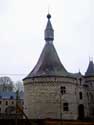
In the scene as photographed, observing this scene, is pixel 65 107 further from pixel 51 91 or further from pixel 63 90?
pixel 51 91

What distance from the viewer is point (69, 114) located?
5275cm

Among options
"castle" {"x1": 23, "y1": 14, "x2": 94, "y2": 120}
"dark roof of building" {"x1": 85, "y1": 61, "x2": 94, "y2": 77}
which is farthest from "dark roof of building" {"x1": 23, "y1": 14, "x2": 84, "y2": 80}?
"dark roof of building" {"x1": 85, "y1": 61, "x2": 94, "y2": 77}

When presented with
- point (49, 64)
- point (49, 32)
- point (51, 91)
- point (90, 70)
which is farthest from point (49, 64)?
point (90, 70)

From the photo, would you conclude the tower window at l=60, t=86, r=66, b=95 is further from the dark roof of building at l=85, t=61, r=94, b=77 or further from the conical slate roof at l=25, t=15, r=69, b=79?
the dark roof of building at l=85, t=61, r=94, b=77

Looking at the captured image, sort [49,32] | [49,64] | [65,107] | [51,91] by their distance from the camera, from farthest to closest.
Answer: [49,32]
[49,64]
[65,107]
[51,91]

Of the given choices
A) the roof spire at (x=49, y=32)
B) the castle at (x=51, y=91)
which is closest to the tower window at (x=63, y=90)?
the castle at (x=51, y=91)

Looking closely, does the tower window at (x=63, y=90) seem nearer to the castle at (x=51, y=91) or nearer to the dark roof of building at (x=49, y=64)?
the castle at (x=51, y=91)

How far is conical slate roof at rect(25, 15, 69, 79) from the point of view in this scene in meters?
53.4

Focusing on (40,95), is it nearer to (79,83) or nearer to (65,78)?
(65,78)

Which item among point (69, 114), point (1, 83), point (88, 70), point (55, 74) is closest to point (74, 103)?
point (69, 114)

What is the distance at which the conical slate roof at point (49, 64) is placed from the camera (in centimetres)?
5338

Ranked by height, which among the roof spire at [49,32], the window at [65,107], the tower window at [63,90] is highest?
the roof spire at [49,32]

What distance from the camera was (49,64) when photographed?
54594 millimetres

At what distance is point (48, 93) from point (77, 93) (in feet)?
21.7
